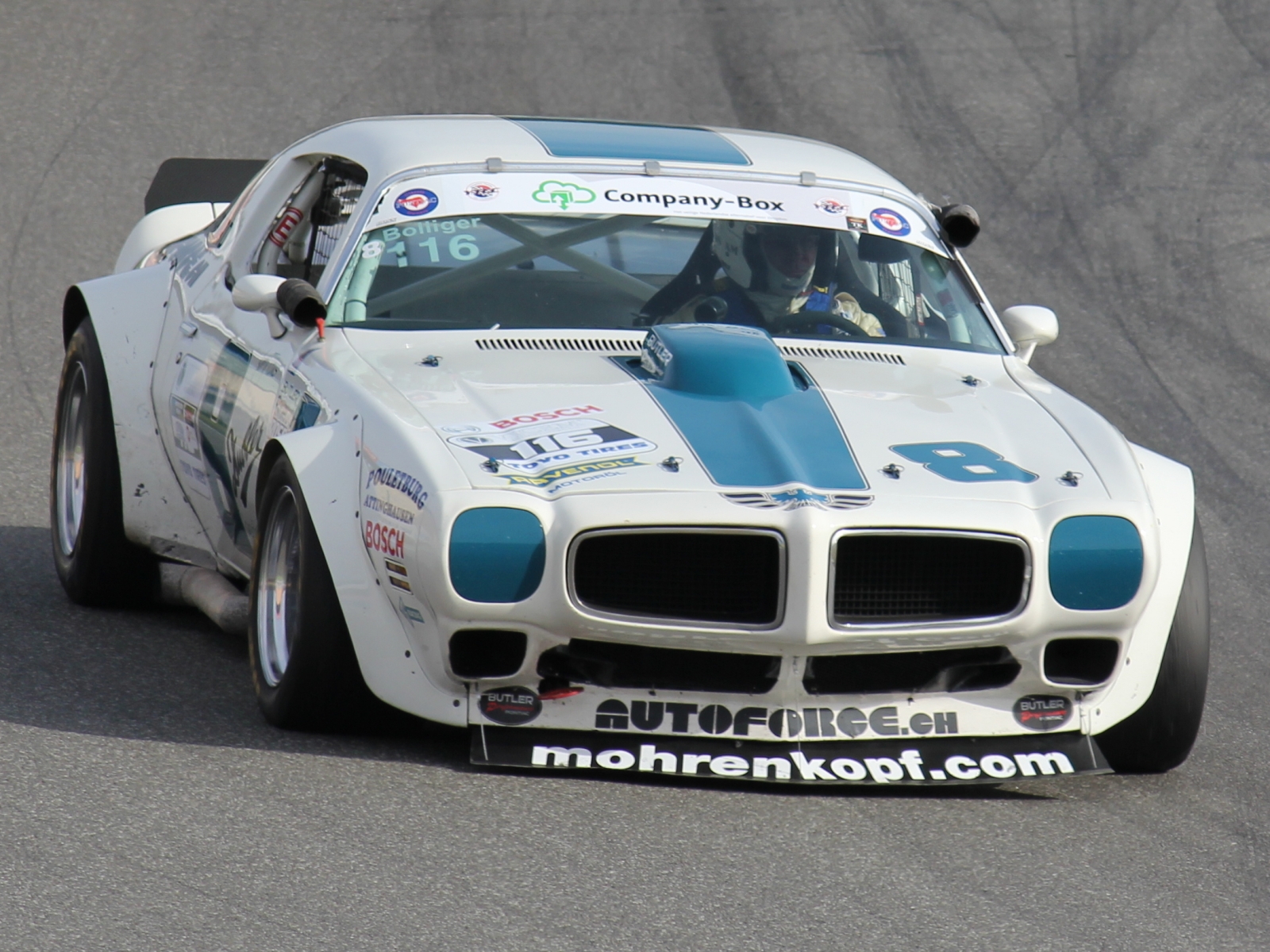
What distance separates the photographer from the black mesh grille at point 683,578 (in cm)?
439

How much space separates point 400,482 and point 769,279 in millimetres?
Result: 1656

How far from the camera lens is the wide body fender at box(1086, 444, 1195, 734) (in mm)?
4723

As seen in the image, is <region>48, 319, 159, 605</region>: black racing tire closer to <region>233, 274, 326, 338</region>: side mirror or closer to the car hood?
<region>233, 274, 326, 338</region>: side mirror

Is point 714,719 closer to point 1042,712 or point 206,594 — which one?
point 1042,712

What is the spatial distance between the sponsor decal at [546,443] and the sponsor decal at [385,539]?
244mm

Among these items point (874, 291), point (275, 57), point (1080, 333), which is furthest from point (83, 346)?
point (275, 57)

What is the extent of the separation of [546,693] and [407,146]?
202 cm

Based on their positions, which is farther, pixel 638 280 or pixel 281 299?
pixel 638 280

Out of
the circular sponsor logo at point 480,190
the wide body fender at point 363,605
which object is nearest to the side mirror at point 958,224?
Answer: the circular sponsor logo at point 480,190

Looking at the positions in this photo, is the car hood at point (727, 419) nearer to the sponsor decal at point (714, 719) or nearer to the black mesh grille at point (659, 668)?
the black mesh grille at point (659, 668)

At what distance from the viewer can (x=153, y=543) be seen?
6.21m

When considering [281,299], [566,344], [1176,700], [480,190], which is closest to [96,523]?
[281,299]

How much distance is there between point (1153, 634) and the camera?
4746 mm

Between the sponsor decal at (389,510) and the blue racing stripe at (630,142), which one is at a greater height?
the blue racing stripe at (630,142)
